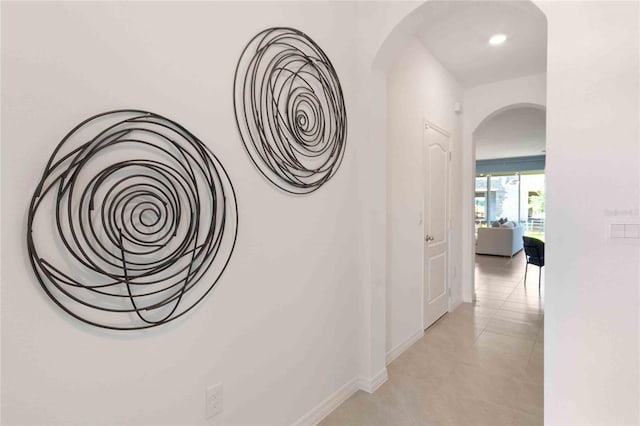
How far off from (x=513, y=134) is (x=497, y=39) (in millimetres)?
4613

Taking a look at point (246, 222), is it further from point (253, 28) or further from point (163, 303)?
point (253, 28)

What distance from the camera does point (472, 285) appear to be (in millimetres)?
4137

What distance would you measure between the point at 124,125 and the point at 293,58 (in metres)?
0.94

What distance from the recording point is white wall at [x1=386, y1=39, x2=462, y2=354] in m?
2.65

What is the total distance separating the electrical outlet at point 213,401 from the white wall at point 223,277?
0.03 meters

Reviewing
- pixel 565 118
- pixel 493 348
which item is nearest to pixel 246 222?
pixel 565 118

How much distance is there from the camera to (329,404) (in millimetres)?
1949

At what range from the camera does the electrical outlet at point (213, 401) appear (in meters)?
1.34

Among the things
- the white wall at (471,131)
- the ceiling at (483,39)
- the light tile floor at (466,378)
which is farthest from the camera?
the white wall at (471,131)

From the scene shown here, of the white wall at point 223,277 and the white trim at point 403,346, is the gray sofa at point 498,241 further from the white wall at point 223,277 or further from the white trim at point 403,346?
the white wall at point 223,277

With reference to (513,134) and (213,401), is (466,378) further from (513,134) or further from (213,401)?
(513,134)

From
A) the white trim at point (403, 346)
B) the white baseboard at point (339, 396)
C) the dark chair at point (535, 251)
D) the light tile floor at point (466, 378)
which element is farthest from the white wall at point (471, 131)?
the white baseboard at point (339, 396)

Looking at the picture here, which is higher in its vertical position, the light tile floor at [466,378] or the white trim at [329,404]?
the white trim at [329,404]

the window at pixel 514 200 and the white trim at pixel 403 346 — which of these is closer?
the white trim at pixel 403 346
